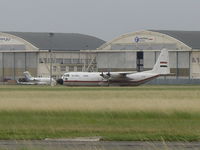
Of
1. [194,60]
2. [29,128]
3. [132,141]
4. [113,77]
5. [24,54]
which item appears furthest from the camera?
[24,54]

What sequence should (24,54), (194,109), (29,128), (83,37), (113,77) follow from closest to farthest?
1. (29,128)
2. (194,109)
3. (113,77)
4. (24,54)
5. (83,37)

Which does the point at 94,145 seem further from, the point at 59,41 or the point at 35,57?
the point at 59,41

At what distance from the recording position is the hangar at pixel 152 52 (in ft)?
441

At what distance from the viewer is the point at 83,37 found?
582 feet

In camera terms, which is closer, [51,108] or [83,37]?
[51,108]

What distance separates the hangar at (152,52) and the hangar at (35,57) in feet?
30.7

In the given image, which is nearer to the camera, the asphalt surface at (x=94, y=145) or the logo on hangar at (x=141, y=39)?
the asphalt surface at (x=94, y=145)

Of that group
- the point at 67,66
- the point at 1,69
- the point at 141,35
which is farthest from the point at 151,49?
the point at 1,69

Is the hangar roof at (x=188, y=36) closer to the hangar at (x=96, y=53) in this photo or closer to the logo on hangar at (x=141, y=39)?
the hangar at (x=96, y=53)

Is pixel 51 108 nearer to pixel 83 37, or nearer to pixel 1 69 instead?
pixel 1 69

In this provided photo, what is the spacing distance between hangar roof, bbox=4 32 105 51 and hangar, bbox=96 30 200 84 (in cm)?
1563

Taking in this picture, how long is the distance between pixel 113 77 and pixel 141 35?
88.2 ft

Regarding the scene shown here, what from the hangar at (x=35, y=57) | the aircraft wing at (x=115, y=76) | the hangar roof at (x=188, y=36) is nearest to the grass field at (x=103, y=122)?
the aircraft wing at (x=115, y=76)

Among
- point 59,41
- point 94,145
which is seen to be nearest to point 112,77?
point 59,41
